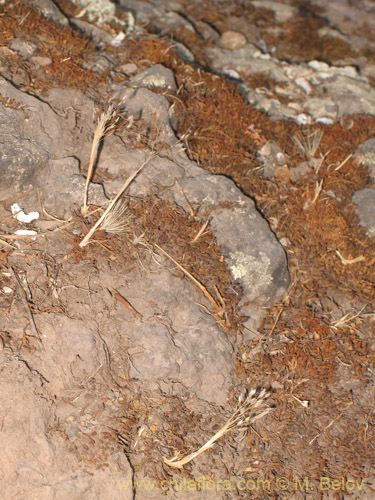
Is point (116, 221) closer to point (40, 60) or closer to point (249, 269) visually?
point (249, 269)

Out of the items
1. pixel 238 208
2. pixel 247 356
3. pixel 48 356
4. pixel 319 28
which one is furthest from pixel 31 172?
pixel 319 28

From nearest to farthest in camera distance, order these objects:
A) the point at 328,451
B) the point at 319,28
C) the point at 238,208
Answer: the point at 328,451, the point at 238,208, the point at 319,28

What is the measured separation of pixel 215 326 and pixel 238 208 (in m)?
1.33

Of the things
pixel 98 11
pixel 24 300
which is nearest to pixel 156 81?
pixel 98 11

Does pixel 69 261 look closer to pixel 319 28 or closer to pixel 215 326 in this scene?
pixel 215 326

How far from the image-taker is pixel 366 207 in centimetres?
540

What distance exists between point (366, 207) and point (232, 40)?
14.0 feet

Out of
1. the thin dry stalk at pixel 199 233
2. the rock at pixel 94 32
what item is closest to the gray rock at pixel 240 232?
the thin dry stalk at pixel 199 233

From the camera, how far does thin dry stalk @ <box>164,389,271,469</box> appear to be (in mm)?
3248

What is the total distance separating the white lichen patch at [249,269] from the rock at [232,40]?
498 cm

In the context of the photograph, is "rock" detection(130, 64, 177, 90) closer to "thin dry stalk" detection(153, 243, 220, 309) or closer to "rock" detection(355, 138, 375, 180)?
"thin dry stalk" detection(153, 243, 220, 309)

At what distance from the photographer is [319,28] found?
898cm

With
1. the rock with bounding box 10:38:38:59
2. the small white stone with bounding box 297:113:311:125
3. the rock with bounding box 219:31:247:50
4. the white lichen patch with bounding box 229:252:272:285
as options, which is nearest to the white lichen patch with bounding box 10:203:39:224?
the white lichen patch with bounding box 229:252:272:285

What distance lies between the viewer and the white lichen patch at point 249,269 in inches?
170
